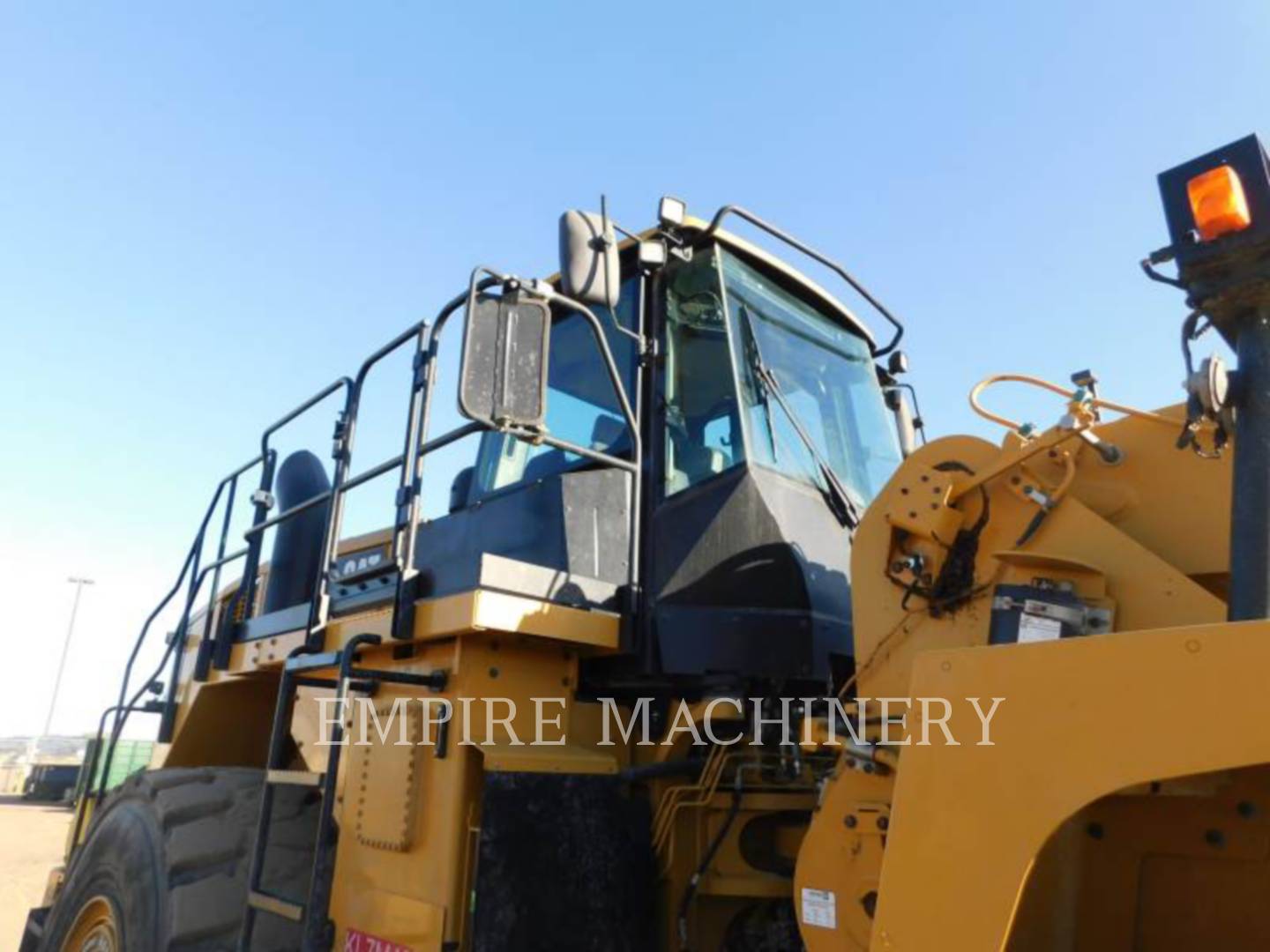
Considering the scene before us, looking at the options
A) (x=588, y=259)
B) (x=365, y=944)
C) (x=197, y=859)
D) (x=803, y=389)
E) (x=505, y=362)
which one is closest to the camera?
(x=505, y=362)

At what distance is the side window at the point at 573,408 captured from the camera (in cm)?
371

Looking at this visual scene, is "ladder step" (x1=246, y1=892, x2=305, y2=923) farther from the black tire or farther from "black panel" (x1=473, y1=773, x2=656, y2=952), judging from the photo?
"black panel" (x1=473, y1=773, x2=656, y2=952)

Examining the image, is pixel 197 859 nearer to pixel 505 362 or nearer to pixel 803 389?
pixel 505 362


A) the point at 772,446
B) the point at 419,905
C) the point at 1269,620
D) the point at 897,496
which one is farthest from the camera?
the point at 772,446

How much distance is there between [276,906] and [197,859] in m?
0.60

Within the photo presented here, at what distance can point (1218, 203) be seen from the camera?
1896 mm

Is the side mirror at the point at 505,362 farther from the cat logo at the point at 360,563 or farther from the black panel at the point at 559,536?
the cat logo at the point at 360,563

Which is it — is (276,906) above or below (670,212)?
below

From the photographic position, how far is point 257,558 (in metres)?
4.56

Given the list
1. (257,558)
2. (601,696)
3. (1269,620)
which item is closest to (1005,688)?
(1269,620)

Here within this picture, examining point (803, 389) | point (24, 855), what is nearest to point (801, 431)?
point (803, 389)

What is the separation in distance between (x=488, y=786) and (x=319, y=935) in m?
0.78

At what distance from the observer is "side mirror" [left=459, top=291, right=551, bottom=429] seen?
2820 millimetres

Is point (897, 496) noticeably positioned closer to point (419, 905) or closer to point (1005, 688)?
point (1005, 688)
